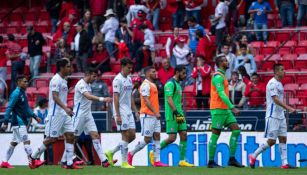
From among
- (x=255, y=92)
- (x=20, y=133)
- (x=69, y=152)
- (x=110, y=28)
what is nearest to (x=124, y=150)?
(x=69, y=152)

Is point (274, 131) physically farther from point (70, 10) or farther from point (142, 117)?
point (70, 10)

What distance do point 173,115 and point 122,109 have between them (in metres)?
1.35

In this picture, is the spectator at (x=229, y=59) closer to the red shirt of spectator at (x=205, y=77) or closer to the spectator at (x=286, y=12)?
the red shirt of spectator at (x=205, y=77)

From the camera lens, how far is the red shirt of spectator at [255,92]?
93.3 feet

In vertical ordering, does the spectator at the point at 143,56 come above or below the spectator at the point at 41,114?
above

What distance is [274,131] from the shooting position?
23.6 meters

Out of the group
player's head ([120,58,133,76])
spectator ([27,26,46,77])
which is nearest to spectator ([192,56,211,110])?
player's head ([120,58,133,76])

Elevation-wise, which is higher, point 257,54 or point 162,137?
point 257,54

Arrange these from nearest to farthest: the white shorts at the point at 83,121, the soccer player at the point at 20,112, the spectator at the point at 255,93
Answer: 1. the white shorts at the point at 83,121
2. the soccer player at the point at 20,112
3. the spectator at the point at 255,93

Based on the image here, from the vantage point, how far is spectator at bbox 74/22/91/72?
3406 centimetres

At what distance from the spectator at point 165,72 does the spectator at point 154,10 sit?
454cm

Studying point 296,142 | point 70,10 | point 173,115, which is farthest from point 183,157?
point 70,10

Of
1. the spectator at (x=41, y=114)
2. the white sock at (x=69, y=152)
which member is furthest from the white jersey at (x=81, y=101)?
the spectator at (x=41, y=114)

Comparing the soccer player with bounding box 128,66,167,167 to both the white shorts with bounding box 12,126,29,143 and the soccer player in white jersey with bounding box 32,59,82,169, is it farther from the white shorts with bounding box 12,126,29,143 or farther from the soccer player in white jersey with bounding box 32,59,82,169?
the white shorts with bounding box 12,126,29,143
